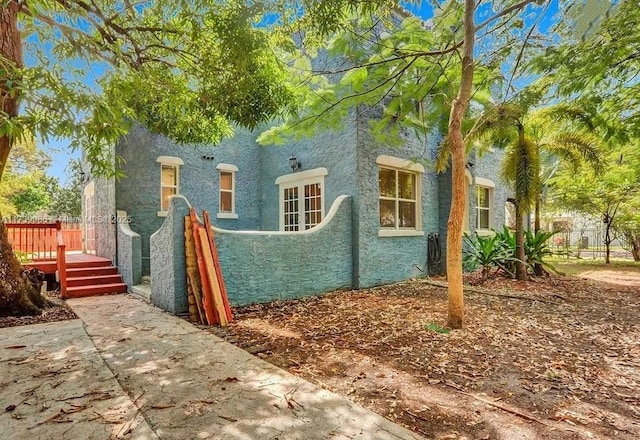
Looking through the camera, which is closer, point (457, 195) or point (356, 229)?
point (457, 195)

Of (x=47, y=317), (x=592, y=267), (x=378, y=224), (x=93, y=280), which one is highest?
Result: (x=378, y=224)

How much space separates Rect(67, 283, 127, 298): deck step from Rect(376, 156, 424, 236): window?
5.93 meters

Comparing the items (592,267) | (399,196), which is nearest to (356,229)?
(399,196)

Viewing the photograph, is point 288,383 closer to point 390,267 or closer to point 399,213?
point 390,267

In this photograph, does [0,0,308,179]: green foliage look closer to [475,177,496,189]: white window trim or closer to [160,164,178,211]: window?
[160,164,178,211]: window

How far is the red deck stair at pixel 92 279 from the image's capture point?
7.11m

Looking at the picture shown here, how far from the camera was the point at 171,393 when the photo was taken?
2.76m

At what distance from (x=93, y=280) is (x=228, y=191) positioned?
3952 mm

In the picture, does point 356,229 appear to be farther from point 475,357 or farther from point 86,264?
point 86,264

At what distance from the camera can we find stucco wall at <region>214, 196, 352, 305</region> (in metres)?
5.70

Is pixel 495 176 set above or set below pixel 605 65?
below

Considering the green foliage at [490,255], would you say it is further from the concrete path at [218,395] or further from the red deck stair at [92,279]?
the red deck stair at [92,279]

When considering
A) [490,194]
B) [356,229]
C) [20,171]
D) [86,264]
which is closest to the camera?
[356,229]

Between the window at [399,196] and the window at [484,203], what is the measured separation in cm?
340
